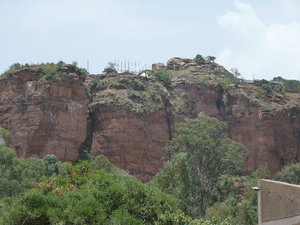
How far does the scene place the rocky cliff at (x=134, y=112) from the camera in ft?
178

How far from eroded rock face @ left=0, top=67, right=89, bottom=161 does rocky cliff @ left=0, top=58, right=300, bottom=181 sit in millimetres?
96

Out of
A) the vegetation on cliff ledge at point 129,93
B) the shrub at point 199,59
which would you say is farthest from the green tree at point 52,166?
the shrub at point 199,59

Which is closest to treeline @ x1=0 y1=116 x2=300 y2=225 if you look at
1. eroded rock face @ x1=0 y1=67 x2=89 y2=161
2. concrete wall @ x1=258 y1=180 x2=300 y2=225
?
concrete wall @ x1=258 y1=180 x2=300 y2=225

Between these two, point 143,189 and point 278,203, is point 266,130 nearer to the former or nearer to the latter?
point 143,189

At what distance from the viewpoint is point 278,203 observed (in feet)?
50.8

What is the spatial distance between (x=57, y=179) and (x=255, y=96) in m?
49.6

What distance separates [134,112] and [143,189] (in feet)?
130

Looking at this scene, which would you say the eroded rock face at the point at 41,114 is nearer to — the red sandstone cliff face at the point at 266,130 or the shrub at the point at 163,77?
the shrub at the point at 163,77

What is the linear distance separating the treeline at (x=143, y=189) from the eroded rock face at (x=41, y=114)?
413 cm

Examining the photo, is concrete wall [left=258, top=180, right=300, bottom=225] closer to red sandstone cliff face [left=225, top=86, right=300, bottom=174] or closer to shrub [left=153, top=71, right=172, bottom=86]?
red sandstone cliff face [left=225, top=86, right=300, bottom=174]

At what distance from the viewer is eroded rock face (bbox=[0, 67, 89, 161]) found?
175ft

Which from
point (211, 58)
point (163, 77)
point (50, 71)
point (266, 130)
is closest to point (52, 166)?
point (50, 71)

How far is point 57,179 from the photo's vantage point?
21.9m

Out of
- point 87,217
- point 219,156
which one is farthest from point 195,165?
point 87,217
